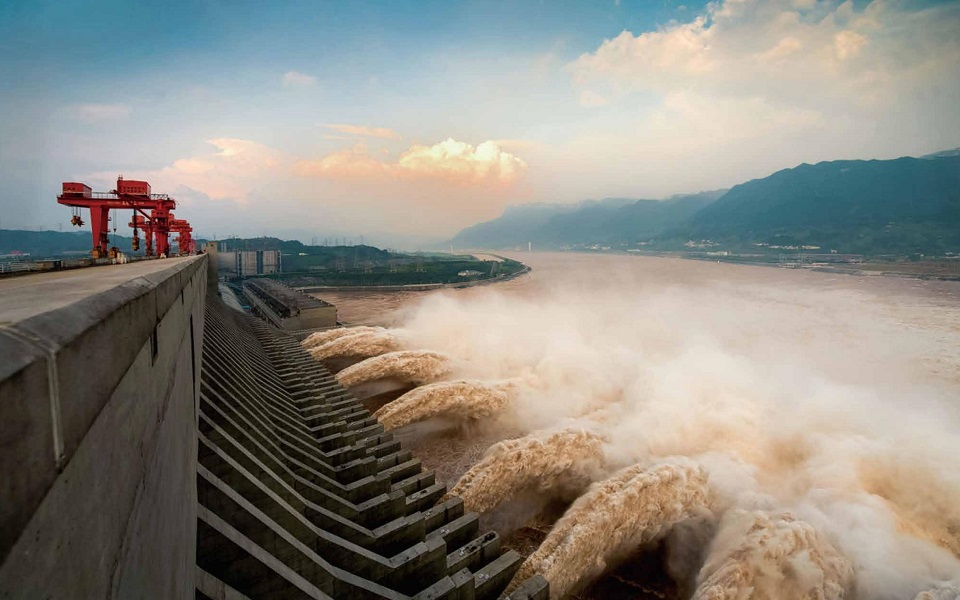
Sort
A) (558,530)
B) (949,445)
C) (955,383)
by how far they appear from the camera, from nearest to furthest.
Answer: (558,530) < (949,445) < (955,383)

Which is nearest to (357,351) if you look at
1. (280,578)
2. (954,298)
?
(280,578)

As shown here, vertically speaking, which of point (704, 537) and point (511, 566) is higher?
point (511, 566)

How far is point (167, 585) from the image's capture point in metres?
3.10

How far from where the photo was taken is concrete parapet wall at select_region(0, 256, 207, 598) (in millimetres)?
1099

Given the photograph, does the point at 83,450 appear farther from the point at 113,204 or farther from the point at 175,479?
the point at 113,204

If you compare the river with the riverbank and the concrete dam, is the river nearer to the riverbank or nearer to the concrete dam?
the concrete dam

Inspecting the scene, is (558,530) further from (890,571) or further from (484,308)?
(484,308)

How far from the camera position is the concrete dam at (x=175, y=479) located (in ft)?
4.05

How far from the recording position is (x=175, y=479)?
12.8 feet

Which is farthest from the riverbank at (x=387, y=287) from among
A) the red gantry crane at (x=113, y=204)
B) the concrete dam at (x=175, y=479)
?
the concrete dam at (x=175, y=479)

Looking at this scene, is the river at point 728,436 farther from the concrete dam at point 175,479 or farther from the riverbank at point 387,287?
the riverbank at point 387,287

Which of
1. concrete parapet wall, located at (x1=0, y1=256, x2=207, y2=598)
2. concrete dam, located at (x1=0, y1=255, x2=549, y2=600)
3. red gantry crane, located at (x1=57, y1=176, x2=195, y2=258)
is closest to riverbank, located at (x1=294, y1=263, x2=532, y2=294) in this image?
red gantry crane, located at (x1=57, y1=176, x2=195, y2=258)

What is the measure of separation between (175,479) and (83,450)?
2.84 m

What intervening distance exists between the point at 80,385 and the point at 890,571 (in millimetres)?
17885
